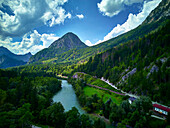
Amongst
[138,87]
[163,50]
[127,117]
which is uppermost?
[163,50]

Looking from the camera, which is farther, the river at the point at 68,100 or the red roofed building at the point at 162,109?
the river at the point at 68,100

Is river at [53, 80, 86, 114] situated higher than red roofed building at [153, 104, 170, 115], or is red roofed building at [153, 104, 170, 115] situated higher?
red roofed building at [153, 104, 170, 115]

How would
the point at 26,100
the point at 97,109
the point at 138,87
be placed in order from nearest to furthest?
the point at 26,100, the point at 97,109, the point at 138,87

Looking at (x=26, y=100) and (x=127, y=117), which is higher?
(x=26, y=100)

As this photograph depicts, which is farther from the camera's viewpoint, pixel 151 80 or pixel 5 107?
pixel 151 80

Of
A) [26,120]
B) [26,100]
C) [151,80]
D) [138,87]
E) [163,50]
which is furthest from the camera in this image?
[163,50]

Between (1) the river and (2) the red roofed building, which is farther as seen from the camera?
(1) the river

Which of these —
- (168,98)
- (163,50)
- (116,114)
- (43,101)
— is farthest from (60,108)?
(163,50)

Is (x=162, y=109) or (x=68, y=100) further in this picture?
(x=68, y=100)

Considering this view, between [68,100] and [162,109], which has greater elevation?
[162,109]

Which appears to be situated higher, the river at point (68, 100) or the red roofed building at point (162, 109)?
the red roofed building at point (162, 109)

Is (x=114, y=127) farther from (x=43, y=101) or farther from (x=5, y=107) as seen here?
(x=5, y=107)
